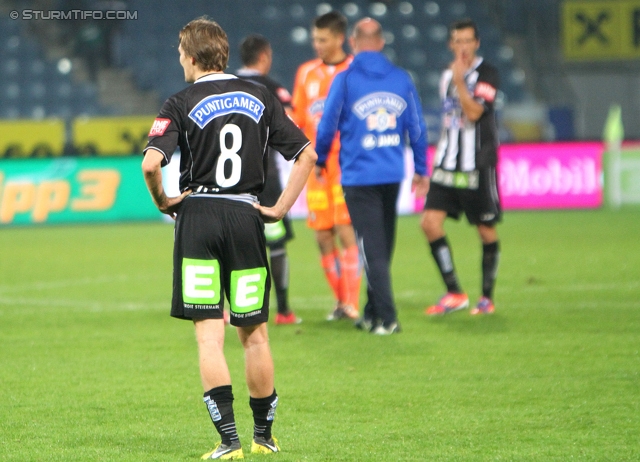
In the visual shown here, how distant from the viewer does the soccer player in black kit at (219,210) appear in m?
4.14

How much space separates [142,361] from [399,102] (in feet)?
8.15

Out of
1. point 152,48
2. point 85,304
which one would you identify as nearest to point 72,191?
point 152,48

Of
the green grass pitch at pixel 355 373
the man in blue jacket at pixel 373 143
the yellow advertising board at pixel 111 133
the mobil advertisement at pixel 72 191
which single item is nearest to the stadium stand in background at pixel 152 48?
the yellow advertising board at pixel 111 133

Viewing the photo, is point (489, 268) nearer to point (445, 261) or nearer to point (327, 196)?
point (445, 261)

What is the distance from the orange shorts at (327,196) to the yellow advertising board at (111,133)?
45.2 feet

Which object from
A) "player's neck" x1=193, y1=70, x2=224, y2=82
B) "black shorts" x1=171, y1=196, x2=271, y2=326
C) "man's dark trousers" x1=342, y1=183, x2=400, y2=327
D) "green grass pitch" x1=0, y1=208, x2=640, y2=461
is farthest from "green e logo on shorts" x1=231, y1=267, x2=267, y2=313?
"man's dark trousers" x1=342, y1=183, x2=400, y2=327

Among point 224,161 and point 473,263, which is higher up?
point 224,161

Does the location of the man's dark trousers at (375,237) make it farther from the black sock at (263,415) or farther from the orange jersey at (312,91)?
the black sock at (263,415)

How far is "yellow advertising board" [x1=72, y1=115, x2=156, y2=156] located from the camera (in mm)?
21406

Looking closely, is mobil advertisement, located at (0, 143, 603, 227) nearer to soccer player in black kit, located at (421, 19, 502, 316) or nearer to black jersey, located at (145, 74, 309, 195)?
soccer player in black kit, located at (421, 19, 502, 316)

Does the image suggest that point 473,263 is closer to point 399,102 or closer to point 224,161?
point 399,102

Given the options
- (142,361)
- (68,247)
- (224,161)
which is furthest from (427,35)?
(224,161)

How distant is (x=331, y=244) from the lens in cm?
824

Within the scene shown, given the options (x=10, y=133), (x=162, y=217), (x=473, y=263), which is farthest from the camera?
(x=10, y=133)
